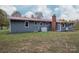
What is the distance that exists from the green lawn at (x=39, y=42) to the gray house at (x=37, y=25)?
0.06 m

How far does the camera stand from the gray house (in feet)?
14.3

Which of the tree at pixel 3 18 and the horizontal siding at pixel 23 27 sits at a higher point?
the tree at pixel 3 18

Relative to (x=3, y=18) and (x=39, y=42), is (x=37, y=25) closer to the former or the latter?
(x=39, y=42)

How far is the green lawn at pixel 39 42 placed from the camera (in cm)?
434

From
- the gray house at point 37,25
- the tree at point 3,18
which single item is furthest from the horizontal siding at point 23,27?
the tree at point 3,18

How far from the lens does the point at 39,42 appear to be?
4.38 meters

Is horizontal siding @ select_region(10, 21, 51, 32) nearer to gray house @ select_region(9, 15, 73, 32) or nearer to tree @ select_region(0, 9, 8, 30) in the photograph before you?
gray house @ select_region(9, 15, 73, 32)

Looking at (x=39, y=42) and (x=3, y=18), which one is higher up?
(x=3, y=18)

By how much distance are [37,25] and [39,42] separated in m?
0.24

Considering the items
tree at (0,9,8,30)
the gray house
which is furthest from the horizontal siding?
tree at (0,9,8,30)

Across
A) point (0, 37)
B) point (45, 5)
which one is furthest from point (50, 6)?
point (0, 37)

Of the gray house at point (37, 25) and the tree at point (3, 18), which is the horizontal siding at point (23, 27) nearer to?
the gray house at point (37, 25)

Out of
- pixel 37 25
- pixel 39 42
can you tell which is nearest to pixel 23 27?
pixel 37 25
